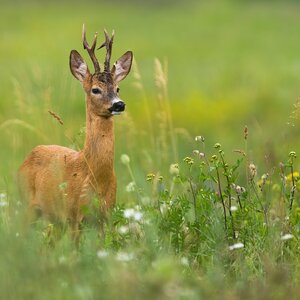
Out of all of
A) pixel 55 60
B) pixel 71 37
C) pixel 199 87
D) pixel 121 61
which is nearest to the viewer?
pixel 121 61

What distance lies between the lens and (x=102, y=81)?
7.14 metres

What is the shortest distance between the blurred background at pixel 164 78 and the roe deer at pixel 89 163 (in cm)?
20

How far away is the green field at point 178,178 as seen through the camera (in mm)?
5160

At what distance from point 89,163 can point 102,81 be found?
53 cm

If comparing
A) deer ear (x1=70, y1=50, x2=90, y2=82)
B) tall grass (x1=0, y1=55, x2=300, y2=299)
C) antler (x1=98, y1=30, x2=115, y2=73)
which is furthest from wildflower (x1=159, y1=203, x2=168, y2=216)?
deer ear (x1=70, y1=50, x2=90, y2=82)

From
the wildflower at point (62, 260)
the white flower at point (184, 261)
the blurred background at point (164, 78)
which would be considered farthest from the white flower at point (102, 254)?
the blurred background at point (164, 78)

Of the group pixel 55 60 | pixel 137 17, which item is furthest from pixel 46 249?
pixel 137 17

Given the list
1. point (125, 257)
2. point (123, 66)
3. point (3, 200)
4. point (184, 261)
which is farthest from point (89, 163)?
point (125, 257)

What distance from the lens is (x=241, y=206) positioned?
650 cm

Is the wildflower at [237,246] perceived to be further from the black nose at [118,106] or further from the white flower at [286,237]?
the black nose at [118,106]

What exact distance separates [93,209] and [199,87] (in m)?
11.8

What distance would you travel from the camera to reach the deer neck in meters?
7.07

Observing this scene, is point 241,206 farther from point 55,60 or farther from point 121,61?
point 55,60

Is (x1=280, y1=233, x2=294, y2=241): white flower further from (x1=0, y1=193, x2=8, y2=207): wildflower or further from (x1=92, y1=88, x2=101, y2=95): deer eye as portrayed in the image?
(x1=0, y1=193, x2=8, y2=207): wildflower
